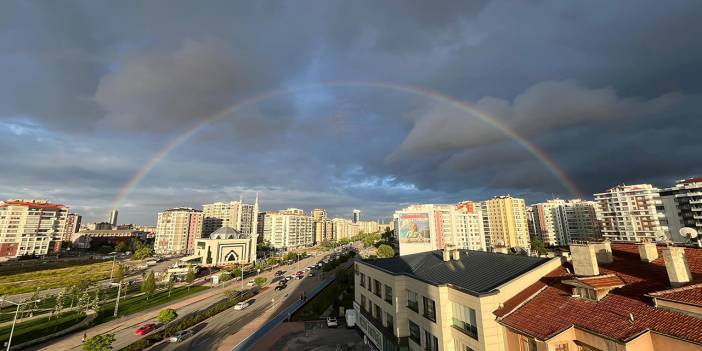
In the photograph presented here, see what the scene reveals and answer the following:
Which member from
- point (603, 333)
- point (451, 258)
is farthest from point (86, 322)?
point (603, 333)

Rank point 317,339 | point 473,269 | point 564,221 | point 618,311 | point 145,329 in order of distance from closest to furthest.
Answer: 1. point 618,311
2. point 473,269
3. point 317,339
4. point 145,329
5. point 564,221

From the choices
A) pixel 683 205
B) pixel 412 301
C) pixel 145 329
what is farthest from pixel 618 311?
pixel 683 205

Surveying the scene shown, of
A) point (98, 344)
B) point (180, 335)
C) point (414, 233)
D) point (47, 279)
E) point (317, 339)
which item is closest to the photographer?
point (98, 344)

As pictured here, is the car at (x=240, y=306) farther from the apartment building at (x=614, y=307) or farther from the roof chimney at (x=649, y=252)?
the roof chimney at (x=649, y=252)

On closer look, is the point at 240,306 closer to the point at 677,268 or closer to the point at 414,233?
the point at 677,268

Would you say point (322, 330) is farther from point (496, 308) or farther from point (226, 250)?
point (226, 250)

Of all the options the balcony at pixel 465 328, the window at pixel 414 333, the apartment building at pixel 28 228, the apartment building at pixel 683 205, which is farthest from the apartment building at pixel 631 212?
the apartment building at pixel 28 228
